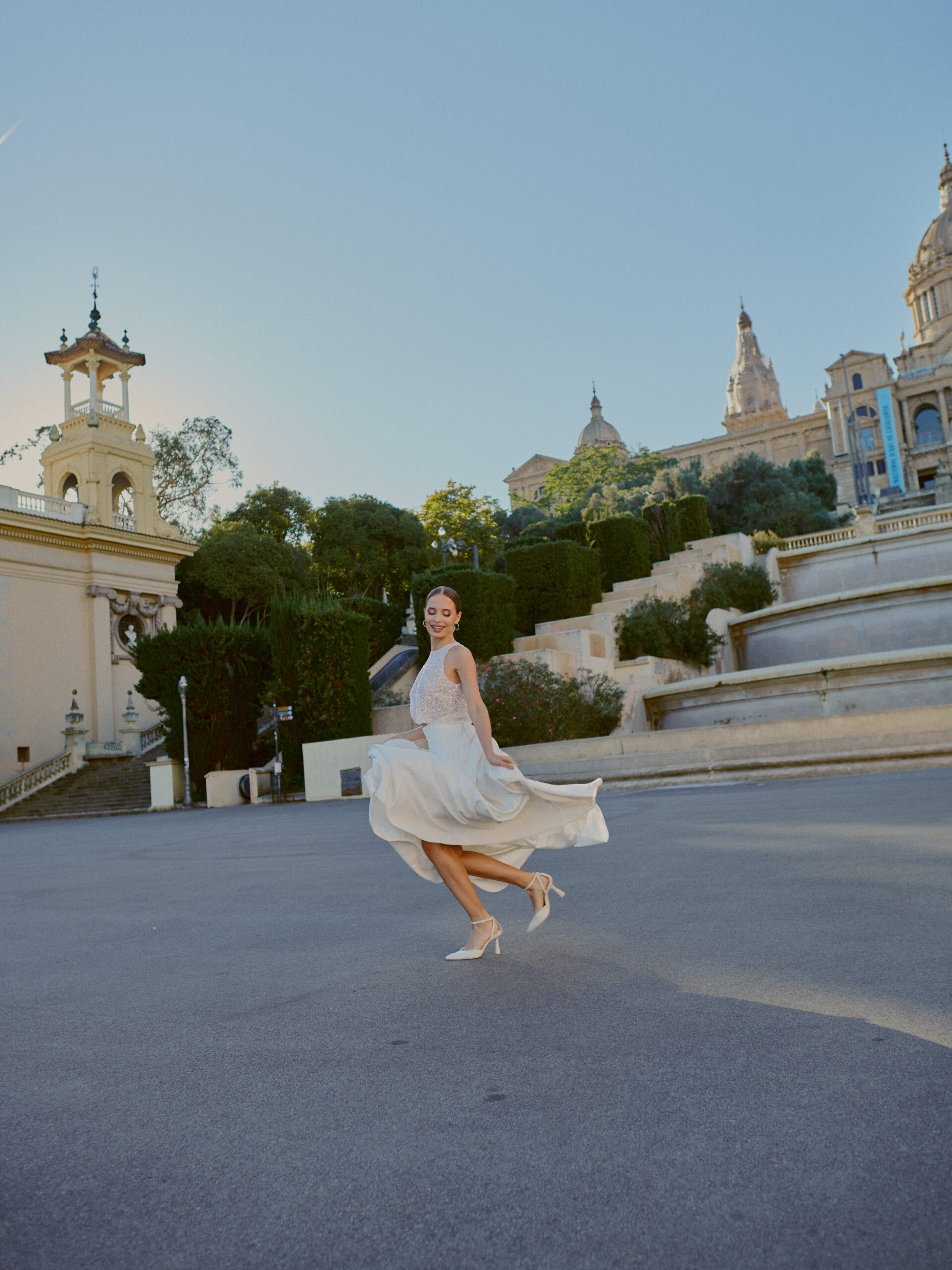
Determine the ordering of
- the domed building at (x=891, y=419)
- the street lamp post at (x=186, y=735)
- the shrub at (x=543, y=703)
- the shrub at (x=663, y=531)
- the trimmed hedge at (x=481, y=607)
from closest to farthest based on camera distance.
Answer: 1. the shrub at (x=543, y=703)
2. the trimmed hedge at (x=481, y=607)
3. the street lamp post at (x=186, y=735)
4. the shrub at (x=663, y=531)
5. the domed building at (x=891, y=419)

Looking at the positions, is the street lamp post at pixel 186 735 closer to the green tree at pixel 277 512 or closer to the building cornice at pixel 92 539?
the building cornice at pixel 92 539

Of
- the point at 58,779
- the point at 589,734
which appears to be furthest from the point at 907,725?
the point at 58,779

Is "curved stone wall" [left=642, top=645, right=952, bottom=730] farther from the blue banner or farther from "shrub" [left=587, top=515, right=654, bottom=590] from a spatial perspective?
the blue banner

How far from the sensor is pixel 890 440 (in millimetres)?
87750

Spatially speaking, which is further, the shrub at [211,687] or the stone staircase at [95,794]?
the stone staircase at [95,794]

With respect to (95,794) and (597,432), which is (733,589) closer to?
(95,794)

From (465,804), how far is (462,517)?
51.2 metres

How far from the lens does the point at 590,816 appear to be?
5031mm

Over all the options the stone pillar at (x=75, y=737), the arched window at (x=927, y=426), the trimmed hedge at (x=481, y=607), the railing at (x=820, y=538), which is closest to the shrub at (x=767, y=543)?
the railing at (x=820, y=538)

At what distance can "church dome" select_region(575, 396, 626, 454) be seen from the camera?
5177 inches

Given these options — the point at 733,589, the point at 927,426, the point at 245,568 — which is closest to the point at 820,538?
the point at 733,589

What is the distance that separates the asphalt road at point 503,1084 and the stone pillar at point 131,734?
3247 centimetres

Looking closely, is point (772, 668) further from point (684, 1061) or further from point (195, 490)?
point (195, 490)

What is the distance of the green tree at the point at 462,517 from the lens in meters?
53.4
